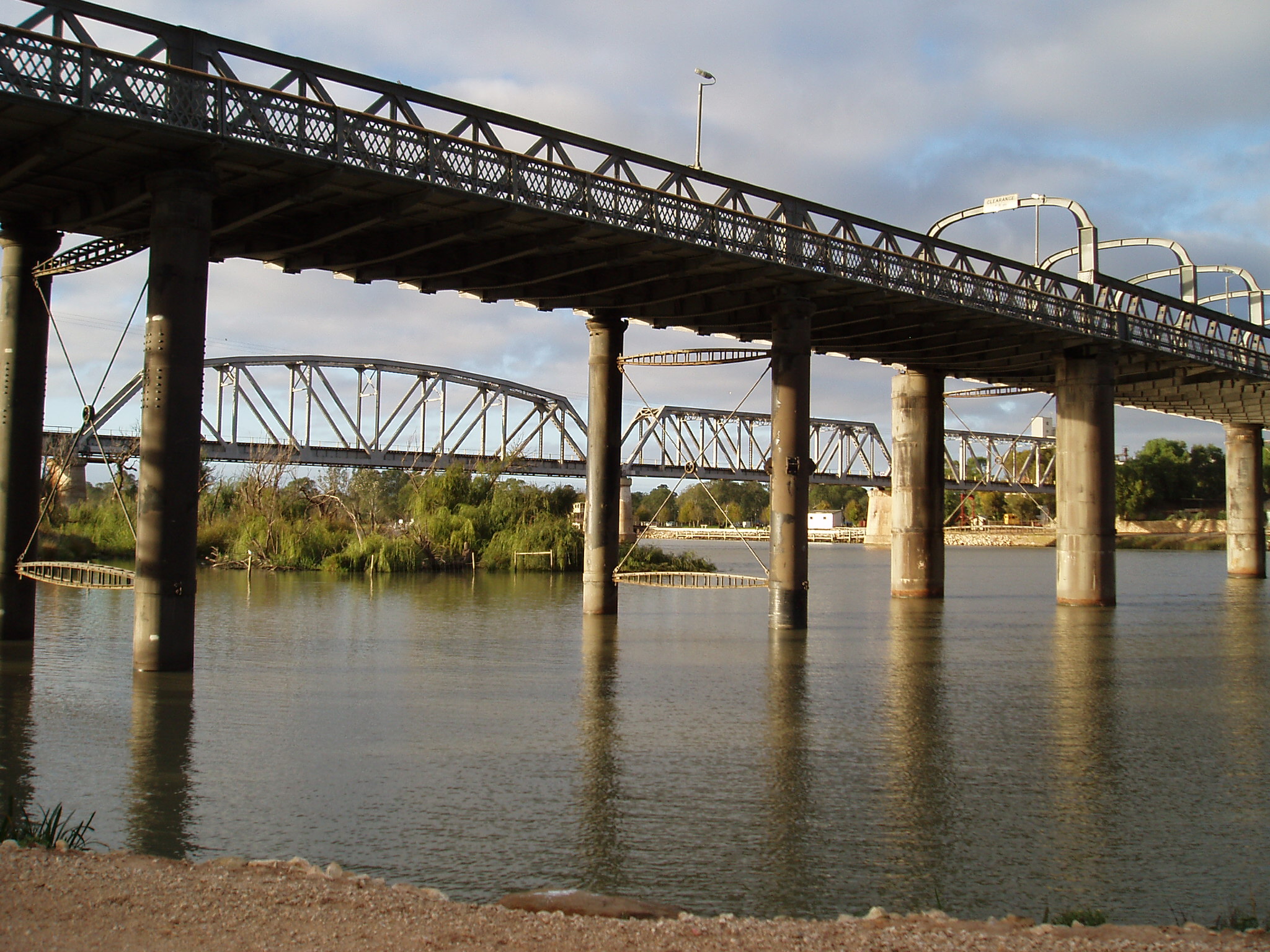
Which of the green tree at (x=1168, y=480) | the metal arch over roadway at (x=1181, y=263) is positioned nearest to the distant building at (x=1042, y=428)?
the green tree at (x=1168, y=480)

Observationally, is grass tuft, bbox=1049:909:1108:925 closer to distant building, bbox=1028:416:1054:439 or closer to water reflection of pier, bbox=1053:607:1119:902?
water reflection of pier, bbox=1053:607:1119:902

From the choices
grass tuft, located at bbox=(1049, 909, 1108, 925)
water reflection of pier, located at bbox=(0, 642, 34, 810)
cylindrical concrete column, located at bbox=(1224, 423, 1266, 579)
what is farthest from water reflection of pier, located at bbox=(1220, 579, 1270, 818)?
cylindrical concrete column, located at bbox=(1224, 423, 1266, 579)

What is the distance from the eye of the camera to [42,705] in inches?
722

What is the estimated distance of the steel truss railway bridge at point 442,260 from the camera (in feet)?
63.0

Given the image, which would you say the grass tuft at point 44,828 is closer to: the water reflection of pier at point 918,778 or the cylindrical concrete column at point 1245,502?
the water reflection of pier at point 918,778

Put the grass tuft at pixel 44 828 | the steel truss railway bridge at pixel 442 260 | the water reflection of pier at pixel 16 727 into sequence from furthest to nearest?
the steel truss railway bridge at pixel 442 260 → the water reflection of pier at pixel 16 727 → the grass tuft at pixel 44 828

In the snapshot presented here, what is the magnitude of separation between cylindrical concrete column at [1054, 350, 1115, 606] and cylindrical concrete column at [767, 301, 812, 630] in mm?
14167

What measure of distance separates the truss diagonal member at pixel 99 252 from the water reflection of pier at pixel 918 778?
659 inches

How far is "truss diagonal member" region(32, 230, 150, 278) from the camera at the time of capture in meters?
23.0

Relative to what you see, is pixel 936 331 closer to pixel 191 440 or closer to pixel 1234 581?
pixel 191 440

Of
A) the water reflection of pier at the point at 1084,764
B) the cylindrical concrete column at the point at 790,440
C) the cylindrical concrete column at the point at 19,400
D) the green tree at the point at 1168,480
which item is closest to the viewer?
the water reflection of pier at the point at 1084,764

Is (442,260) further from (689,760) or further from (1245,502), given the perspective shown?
(1245,502)

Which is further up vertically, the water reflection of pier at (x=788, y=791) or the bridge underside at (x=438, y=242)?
the bridge underside at (x=438, y=242)

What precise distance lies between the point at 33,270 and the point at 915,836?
68.0 ft
